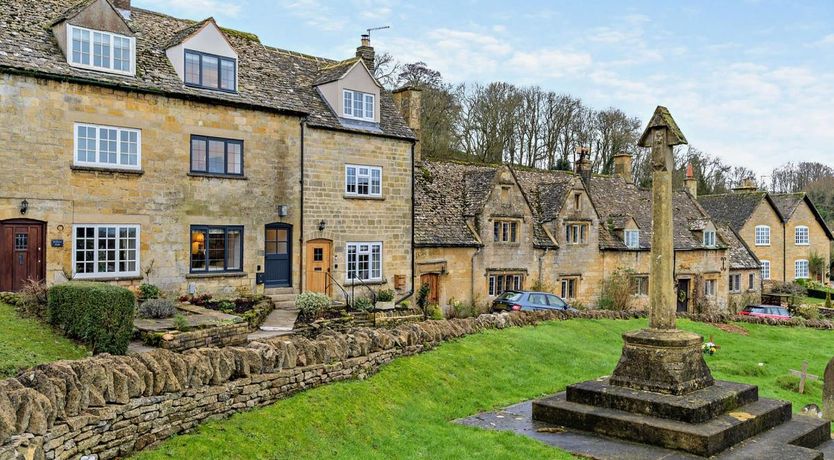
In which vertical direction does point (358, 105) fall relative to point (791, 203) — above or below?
above

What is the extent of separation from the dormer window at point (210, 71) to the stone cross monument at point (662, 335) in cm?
1516

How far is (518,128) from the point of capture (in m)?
63.9

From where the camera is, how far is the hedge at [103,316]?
1336 cm

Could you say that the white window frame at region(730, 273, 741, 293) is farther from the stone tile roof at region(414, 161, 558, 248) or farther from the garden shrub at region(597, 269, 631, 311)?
the stone tile roof at region(414, 161, 558, 248)

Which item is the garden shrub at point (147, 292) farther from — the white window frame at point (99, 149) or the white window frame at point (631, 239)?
the white window frame at point (631, 239)

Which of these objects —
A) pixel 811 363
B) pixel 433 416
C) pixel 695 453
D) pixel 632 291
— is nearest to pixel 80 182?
pixel 433 416

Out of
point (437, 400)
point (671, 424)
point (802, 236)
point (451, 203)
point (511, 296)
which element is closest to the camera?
point (671, 424)

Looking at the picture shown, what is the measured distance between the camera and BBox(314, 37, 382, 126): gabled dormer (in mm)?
26156

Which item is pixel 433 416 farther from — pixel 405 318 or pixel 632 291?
pixel 632 291

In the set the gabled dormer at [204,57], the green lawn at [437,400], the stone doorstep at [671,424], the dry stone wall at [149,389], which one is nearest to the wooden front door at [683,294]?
the green lawn at [437,400]

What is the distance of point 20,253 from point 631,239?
31.0 meters

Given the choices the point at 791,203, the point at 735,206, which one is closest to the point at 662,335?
the point at 735,206

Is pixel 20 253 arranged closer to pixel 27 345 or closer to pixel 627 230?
pixel 27 345

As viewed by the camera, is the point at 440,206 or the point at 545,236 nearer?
the point at 440,206
